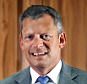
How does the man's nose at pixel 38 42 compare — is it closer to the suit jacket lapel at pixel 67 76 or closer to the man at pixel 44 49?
the man at pixel 44 49

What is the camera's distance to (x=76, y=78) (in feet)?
5.61

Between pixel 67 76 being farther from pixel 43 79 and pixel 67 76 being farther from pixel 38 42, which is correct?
pixel 38 42

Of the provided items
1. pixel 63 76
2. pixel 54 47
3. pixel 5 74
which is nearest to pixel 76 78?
pixel 63 76

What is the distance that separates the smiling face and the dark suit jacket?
0.08 m

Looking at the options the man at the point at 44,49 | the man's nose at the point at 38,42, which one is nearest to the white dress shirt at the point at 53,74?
the man at the point at 44,49

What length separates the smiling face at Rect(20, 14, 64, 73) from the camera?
1.65 meters

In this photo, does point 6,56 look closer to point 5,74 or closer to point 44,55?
point 5,74

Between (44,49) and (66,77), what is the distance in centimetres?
18

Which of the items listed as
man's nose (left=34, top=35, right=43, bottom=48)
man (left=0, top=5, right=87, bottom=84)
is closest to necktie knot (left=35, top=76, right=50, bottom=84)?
man (left=0, top=5, right=87, bottom=84)

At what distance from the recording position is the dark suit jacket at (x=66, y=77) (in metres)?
1.71

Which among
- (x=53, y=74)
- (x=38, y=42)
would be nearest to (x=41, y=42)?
(x=38, y=42)

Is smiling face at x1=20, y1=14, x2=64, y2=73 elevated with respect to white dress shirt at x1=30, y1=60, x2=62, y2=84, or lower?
elevated

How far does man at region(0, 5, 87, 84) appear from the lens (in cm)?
166

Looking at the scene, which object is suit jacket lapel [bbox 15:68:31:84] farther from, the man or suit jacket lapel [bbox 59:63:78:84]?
suit jacket lapel [bbox 59:63:78:84]
